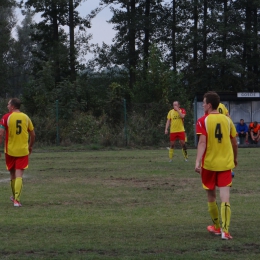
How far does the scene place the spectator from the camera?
1299 inches

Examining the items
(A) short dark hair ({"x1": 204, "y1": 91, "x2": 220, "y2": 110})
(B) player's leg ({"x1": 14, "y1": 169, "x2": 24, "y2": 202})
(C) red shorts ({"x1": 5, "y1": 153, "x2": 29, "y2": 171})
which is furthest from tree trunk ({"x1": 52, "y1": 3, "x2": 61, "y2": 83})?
(A) short dark hair ({"x1": 204, "y1": 91, "x2": 220, "y2": 110})

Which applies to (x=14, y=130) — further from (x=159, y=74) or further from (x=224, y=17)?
(x=224, y=17)

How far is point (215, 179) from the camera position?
332 inches

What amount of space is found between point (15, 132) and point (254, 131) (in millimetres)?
22952

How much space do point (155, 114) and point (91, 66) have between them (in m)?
24.5

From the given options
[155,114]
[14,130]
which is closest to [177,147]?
[155,114]

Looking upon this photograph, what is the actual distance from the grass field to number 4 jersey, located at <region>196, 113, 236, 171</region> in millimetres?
930

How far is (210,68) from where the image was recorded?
173ft

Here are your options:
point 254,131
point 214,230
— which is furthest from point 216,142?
point 254,131

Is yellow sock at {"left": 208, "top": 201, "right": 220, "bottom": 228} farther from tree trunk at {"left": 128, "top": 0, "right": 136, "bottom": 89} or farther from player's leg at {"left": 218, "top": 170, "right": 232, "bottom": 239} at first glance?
tree trunk at {"left": 128, "top": 0, "right": 136, "bottom": 89}

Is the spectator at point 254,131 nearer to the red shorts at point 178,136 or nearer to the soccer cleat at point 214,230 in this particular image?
the red shorts at point 178,136

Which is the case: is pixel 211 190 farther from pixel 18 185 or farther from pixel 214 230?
pixel 18 185

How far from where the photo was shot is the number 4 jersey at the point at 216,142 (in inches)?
328

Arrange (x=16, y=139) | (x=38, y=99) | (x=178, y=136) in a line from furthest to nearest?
1. (x=38, y=99)
2. (x=178, y=136)
3. (x=16, y=139)
